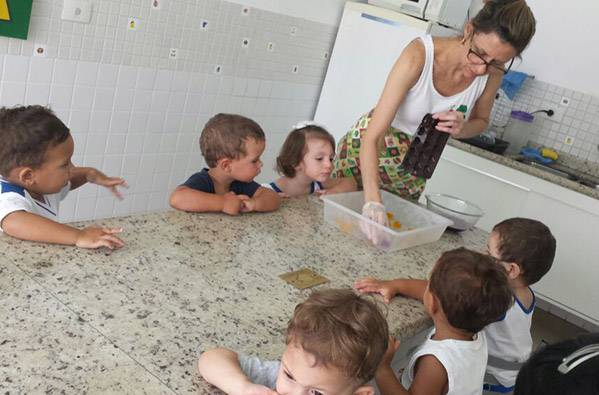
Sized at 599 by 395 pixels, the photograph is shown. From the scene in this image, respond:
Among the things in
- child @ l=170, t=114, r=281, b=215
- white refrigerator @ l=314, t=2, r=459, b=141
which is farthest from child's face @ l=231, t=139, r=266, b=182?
white refrigerator @ l=314, t=2, r=459, b=141

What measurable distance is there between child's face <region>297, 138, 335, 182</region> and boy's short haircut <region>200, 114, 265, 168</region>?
35 centimetres

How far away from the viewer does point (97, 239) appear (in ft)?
4.04

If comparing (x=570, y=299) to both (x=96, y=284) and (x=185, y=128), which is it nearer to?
(x=185, y=128)

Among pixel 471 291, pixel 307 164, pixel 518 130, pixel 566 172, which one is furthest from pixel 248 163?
pixel 518 130

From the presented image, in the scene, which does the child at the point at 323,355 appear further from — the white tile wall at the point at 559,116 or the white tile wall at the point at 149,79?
the white tile wall at the point at 559,116

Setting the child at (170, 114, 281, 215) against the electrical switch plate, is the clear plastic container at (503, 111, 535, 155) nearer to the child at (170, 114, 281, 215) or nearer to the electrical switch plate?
the child at (170, 114, 281, 215)

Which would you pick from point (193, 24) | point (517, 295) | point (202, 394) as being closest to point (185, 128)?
point (193, 24)

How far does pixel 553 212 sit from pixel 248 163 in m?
2.35

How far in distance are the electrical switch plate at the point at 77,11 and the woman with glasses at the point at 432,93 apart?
1.19 metres

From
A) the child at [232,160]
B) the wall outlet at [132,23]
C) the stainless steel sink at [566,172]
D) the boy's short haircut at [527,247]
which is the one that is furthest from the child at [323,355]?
the stainless steel sink at [566,172]

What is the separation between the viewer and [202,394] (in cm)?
91

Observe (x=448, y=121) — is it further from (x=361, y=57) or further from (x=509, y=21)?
(x=361, y=57)

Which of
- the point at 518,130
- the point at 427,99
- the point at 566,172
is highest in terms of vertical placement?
the point at 427,99

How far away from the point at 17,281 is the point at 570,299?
10.8 feet
